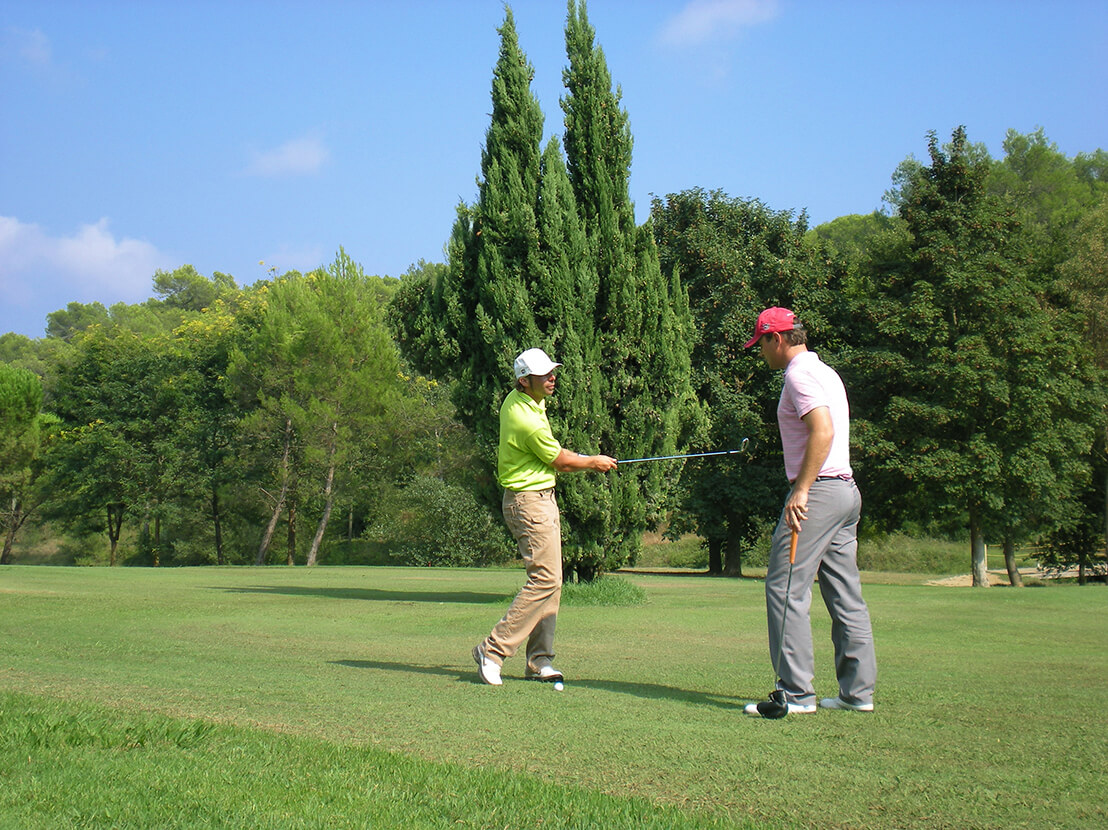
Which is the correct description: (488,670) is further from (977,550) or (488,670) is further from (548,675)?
(977,550)

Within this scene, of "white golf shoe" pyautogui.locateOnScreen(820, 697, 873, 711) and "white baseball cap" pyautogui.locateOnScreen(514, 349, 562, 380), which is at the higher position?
"white baseball cap" pyautogui.locateOnScreen(514, 349, 562, 380)

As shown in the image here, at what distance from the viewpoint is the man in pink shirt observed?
534 cm

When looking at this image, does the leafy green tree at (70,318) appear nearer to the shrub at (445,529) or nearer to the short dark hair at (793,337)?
the shrub at (445,529)

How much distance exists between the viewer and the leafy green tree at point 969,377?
28.9m

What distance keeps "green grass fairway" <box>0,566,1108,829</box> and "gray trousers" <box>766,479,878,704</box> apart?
26 centimetres

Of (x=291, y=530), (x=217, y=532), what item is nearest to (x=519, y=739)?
(x=291, y=530)

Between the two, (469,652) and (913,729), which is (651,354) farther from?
(913,729)

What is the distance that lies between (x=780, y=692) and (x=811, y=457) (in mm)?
1294

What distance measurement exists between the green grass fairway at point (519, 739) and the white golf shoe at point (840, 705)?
0.18 metres

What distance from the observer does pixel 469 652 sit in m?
8.73

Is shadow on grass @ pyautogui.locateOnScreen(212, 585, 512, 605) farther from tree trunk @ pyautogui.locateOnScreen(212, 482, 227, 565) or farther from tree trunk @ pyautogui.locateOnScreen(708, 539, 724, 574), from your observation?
tree trunk @ pyautogui.locateOnScreen(212, 482, 227, 565)

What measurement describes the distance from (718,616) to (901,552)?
37.2 m

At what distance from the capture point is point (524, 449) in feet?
21.5

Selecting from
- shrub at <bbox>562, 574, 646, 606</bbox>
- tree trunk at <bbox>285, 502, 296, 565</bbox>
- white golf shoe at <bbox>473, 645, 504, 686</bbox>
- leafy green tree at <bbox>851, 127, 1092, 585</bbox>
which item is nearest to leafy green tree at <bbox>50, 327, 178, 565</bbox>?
tree trunk at <bbox>285, 502, 296, 565</bbox>
